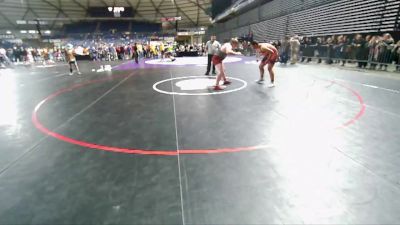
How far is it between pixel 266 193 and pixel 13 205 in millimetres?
2562

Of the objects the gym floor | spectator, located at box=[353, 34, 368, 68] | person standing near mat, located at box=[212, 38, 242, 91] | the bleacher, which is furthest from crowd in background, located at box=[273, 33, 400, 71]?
person standing near mat, located at box=[212, 38, 242, 91]

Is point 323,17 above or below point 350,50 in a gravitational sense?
above

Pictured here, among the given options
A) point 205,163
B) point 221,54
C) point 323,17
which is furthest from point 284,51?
point 205,163

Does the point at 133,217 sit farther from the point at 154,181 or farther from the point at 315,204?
the point at 315,204

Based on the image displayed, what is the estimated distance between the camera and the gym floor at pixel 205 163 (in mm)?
2229

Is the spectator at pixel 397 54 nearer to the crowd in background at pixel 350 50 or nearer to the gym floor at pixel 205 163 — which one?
the crowd in background at pixel 350 50

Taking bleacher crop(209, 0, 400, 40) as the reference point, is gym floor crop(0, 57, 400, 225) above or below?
below

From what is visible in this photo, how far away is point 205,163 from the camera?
3.09 metres

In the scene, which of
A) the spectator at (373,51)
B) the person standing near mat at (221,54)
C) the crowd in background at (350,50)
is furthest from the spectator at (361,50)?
the person standing near mat at (221,54)

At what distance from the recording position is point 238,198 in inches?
94.1

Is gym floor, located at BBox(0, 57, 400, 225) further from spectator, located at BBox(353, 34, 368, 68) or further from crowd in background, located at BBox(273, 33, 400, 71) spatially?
spectator, located at BBox(353, 34, 368, 68)

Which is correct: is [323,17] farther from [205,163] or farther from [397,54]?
[205,163]

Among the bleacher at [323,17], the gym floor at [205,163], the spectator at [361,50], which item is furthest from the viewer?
the bleacher at [323,17]

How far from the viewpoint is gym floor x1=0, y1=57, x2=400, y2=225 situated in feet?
7.31
